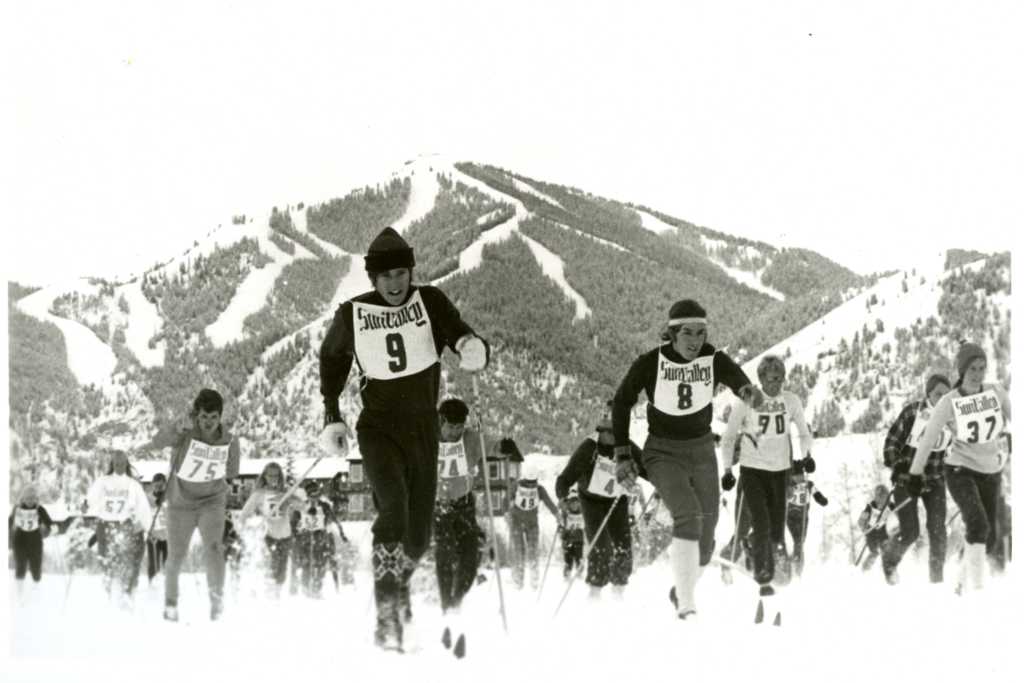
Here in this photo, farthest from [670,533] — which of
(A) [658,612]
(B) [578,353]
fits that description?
(B) [578,353]

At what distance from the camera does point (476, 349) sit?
4.41 m

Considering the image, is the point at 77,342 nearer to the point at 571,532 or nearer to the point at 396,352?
the point at 396,352

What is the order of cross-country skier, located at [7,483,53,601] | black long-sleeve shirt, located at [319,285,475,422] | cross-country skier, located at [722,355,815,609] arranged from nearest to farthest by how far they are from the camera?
black long-sleeve shirt, located at [319,285,475,422] → cross-country skier, located at [722,355,815,609] → cross-country skier, located at [7,483,53,601]

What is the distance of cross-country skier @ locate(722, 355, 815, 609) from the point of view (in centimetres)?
454

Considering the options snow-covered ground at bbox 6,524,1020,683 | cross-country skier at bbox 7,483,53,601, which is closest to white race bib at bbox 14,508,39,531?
cross-country skier at bbox 7,483,53,601

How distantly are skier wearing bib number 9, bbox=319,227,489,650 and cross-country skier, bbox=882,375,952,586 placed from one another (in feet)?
6.08

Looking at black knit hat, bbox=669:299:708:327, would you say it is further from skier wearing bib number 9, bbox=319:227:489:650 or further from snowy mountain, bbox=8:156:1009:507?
skier wearing bib number 9, bbox=319:227:489:650

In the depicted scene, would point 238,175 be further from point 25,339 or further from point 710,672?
point 710,672

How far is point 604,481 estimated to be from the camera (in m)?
4.60

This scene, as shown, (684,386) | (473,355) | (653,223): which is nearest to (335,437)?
(473,355)

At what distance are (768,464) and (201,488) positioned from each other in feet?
8.24

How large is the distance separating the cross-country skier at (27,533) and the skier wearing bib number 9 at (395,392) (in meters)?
1.54

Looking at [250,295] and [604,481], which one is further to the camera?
[250,295]

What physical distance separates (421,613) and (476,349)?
45.5 inches
